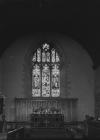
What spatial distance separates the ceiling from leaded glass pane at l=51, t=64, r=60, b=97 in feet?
5.60

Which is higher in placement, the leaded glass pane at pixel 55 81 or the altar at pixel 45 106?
the leaded glass pane at pixel 55 81

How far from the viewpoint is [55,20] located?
17.4 m

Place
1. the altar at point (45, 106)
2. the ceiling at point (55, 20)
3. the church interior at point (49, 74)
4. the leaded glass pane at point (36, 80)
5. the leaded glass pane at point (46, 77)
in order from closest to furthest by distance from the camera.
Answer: the ceiling at point (55, 20), the church interior at point (49, 74), the altar at point (45, 106), the leaded glass pane at point (36, 80), the leaded glass pane at point (46, 77)

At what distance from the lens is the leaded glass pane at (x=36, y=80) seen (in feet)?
62.7

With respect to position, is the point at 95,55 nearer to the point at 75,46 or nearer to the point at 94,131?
the point at 75,46

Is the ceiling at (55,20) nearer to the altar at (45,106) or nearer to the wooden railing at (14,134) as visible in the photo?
the altar at (45,106)

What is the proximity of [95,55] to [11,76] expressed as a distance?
4.01m

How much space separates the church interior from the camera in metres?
18.1

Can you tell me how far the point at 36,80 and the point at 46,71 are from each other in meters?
0.65

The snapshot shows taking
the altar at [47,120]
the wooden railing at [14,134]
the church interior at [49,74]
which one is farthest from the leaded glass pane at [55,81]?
the wooden railing at [14,134]

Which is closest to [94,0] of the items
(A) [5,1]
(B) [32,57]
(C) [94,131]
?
(A) [5,1]

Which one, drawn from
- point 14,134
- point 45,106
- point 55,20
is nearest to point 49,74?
point 45,106

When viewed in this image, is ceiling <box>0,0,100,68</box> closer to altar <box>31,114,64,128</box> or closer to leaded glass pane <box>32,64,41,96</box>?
leaded glass pane <box>32,64,41,96</box>

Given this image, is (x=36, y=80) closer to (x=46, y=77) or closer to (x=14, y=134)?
(x=46, y=77)
